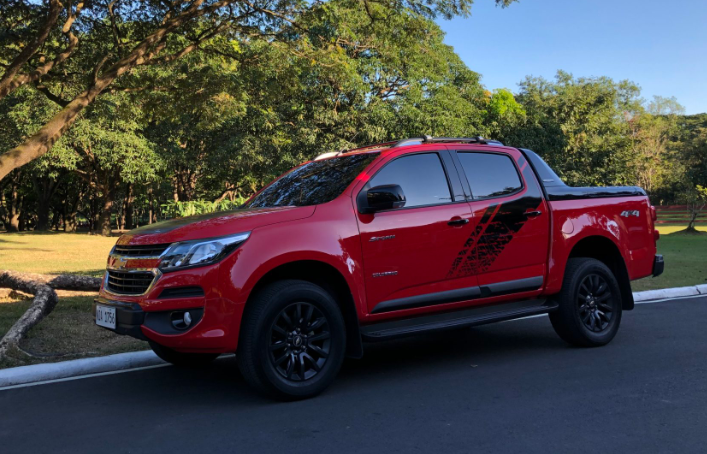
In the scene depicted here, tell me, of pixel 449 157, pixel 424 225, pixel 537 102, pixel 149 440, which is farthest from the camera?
pixel 537 102

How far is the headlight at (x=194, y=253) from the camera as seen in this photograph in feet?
15.1

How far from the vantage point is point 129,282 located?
4.91 m

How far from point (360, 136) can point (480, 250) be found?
70.5 feet

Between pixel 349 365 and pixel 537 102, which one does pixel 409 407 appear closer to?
pixel 349 365

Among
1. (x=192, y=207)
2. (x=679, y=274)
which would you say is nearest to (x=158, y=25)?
(x=679, y=274)

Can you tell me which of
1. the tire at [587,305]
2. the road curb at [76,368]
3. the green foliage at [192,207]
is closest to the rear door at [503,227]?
the tire at [587,305]

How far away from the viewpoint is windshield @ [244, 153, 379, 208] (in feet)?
18.1

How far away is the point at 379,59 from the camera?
84.0ft

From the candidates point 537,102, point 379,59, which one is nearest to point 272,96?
point 379,59

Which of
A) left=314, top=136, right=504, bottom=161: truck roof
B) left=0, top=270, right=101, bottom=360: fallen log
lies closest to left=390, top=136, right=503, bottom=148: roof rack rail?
left=314, top=136, right=504, bottom=161: truck roof

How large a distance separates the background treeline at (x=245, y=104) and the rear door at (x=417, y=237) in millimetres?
6565

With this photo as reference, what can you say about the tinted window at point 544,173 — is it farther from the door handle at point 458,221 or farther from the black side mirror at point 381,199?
the black side mirror at point 381,199

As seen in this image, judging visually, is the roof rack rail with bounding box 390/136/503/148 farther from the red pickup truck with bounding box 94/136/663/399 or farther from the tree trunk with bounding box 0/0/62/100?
the tree trunk with bounding box 0/0/62/100

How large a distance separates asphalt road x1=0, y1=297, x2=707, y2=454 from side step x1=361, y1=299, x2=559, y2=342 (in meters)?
0.46
